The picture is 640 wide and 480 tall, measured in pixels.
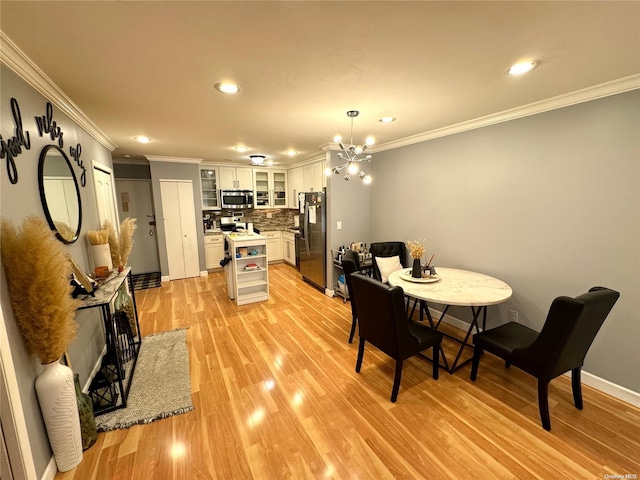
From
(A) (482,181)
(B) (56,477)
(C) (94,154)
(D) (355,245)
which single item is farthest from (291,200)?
(B) (56,477)

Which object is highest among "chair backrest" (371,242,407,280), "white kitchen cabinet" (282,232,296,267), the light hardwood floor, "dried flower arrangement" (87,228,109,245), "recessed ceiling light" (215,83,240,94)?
"recessed ceiling light" (215,83,240,94)

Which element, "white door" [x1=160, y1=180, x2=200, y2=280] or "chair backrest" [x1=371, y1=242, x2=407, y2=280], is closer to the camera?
"chair backrest" [x1=371, y1=242, x2=407, y2=280]

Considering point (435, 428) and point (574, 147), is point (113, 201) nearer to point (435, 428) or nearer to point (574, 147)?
point (435, 428)

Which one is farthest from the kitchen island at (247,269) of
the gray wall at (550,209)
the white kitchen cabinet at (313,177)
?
the gray wall at (550,209)

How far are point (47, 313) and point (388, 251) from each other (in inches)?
135

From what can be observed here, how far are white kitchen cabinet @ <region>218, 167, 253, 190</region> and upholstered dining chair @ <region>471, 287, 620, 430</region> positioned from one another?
548 centimetres

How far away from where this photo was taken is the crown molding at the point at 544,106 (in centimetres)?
189

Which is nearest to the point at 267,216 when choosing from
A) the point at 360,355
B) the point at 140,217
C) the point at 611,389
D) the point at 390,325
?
the point at 140,217

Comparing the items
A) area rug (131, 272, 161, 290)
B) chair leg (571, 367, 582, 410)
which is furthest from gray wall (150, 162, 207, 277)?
chair leg (571, 367, 582, 410)

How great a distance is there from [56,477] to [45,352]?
0.78 meters

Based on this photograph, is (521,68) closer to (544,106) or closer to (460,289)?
(544,106)

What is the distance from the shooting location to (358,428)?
1.85 meters

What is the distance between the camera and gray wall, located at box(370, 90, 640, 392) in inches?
78.4

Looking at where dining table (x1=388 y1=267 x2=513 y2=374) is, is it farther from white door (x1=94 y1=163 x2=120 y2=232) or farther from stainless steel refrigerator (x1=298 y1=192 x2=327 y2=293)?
white door (x1=94 y1=163 x2=120 y2=232)
